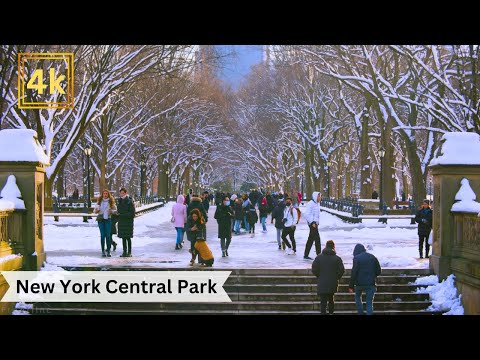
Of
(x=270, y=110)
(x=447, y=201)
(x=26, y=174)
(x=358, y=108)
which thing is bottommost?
(x=447, y=201)

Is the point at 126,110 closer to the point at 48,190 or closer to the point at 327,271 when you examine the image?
the point at 48,190

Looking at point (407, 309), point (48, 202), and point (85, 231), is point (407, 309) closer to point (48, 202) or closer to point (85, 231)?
point (85, 231)

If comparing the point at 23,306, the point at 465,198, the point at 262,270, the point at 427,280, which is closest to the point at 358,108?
the point at 465,198

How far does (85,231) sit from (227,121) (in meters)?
44.9

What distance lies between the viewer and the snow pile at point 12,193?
48.3ft

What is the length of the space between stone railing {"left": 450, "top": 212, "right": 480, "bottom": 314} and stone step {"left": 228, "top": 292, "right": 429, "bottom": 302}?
84 centimetres

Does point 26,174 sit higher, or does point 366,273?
point 26,174

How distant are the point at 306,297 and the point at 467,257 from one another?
9.79 feet

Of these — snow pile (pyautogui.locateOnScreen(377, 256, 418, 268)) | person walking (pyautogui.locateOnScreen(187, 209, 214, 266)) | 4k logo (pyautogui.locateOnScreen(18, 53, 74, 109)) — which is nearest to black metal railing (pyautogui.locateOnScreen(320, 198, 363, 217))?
4k logo (pyautogui.locateOnScreen(18, 53, 74, 109))

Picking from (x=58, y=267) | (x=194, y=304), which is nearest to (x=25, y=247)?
(x=58, y=267)

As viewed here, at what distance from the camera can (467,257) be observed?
14.3 m

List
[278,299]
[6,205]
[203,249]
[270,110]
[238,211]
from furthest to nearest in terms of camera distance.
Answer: [270,110] → [238,211] → [203,249] → [278,299] → [6,205]
